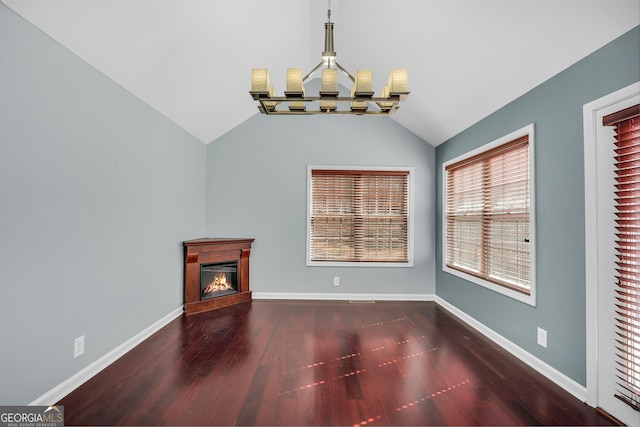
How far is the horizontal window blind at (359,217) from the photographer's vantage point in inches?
183

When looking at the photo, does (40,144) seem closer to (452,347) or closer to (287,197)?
(287,197)

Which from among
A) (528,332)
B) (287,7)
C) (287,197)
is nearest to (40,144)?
(287,7)

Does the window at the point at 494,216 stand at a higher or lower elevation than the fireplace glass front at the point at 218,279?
higher

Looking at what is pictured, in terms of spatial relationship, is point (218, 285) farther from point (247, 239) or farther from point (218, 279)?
point (247, 239)

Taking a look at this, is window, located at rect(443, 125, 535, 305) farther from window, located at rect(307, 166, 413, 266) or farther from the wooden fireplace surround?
the wooden fireplace surround

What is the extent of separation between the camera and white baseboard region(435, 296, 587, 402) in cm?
210

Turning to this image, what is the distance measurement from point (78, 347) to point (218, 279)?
2.08 m

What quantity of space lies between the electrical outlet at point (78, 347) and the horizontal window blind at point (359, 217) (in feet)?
9.66

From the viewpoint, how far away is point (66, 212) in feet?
6.83

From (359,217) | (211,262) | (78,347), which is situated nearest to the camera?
(78,347)

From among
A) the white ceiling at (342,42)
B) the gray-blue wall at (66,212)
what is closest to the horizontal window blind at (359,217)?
the white ceiling at (342,42)

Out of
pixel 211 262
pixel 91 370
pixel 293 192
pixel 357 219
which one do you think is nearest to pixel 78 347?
pixel 91 370

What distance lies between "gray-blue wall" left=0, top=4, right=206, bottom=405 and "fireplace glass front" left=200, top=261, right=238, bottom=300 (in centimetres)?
82

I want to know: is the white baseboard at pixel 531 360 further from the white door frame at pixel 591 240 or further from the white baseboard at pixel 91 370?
the white baseboard at pixel 91 370
